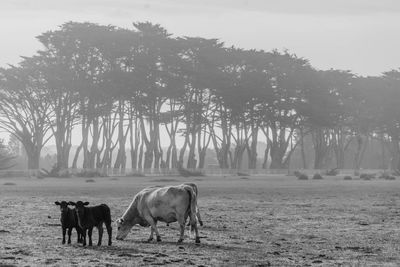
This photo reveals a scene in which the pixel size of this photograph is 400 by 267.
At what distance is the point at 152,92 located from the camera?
3295 inches

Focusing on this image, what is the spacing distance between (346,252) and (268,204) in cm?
1609

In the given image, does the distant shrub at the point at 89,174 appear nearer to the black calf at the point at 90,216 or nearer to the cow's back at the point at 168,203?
the cow's back at the point at 168,203

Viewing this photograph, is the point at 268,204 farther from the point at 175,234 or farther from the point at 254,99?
the point at 254,99

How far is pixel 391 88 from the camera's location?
344 ft

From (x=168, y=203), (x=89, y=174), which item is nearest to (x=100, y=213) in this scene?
(x=168, y=203)

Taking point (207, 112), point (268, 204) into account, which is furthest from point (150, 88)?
point (268, 204)

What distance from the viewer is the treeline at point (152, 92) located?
268ft

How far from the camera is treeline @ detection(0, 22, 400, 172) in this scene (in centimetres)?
8181

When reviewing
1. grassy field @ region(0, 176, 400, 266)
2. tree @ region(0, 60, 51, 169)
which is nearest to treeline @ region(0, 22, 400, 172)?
tree @ region(0, 60, 51, 169)

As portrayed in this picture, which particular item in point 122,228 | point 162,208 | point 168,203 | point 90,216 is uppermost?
Result: point 168,203

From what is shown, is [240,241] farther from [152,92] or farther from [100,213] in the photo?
[152,92]

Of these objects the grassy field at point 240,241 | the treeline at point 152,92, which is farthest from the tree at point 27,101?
the grassy field at point 240,241

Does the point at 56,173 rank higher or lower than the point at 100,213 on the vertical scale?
higher

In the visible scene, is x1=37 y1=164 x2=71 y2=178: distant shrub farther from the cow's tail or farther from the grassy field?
the cow's tail
